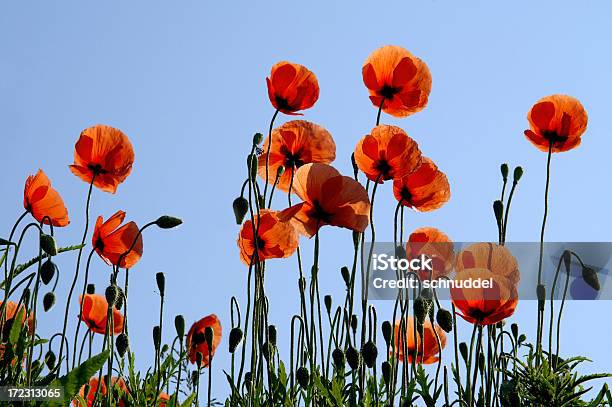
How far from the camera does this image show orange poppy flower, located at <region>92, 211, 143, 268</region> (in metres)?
3.06

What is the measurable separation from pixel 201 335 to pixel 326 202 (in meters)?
1.06

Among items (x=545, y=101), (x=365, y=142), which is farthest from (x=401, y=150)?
(x=545, y=101)

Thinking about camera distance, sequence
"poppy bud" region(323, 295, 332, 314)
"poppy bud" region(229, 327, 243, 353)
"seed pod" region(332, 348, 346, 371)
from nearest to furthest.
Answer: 1. "seed pod" region(332, 348, 346, 371)
2. "poppy bud" region(229, 327, 243, 353)
3. "poppy bud" region(323, 295, 332, 314)

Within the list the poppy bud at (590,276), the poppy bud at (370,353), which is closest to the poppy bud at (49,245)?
Result: the poppy bud at (370,353)

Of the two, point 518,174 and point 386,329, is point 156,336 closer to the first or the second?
point 386,329

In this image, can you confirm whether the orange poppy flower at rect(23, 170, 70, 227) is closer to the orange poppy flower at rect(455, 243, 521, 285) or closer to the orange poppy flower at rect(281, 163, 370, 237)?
the orange poppy flower at rect(281, 163, 370, 237)

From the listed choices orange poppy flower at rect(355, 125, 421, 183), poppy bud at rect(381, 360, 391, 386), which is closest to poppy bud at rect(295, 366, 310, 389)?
poppy bud at rect(381, 360, 391, 386)

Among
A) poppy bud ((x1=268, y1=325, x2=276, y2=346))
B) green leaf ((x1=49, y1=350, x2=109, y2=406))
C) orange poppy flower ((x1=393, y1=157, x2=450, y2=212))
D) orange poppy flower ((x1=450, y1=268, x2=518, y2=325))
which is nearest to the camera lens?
green leaf ((x1=49, y1=350, x2=109, y2=406))

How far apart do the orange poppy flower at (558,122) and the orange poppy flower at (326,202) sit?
1175 millimetres

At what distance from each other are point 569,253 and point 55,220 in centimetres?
169

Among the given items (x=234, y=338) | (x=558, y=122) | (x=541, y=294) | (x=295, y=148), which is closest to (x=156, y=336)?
(x=234, y=338)

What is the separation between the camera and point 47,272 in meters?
2.81

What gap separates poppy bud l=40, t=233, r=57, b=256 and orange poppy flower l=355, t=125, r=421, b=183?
3.07 ft

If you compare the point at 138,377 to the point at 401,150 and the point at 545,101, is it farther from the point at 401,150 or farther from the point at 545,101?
the point at 545,101
